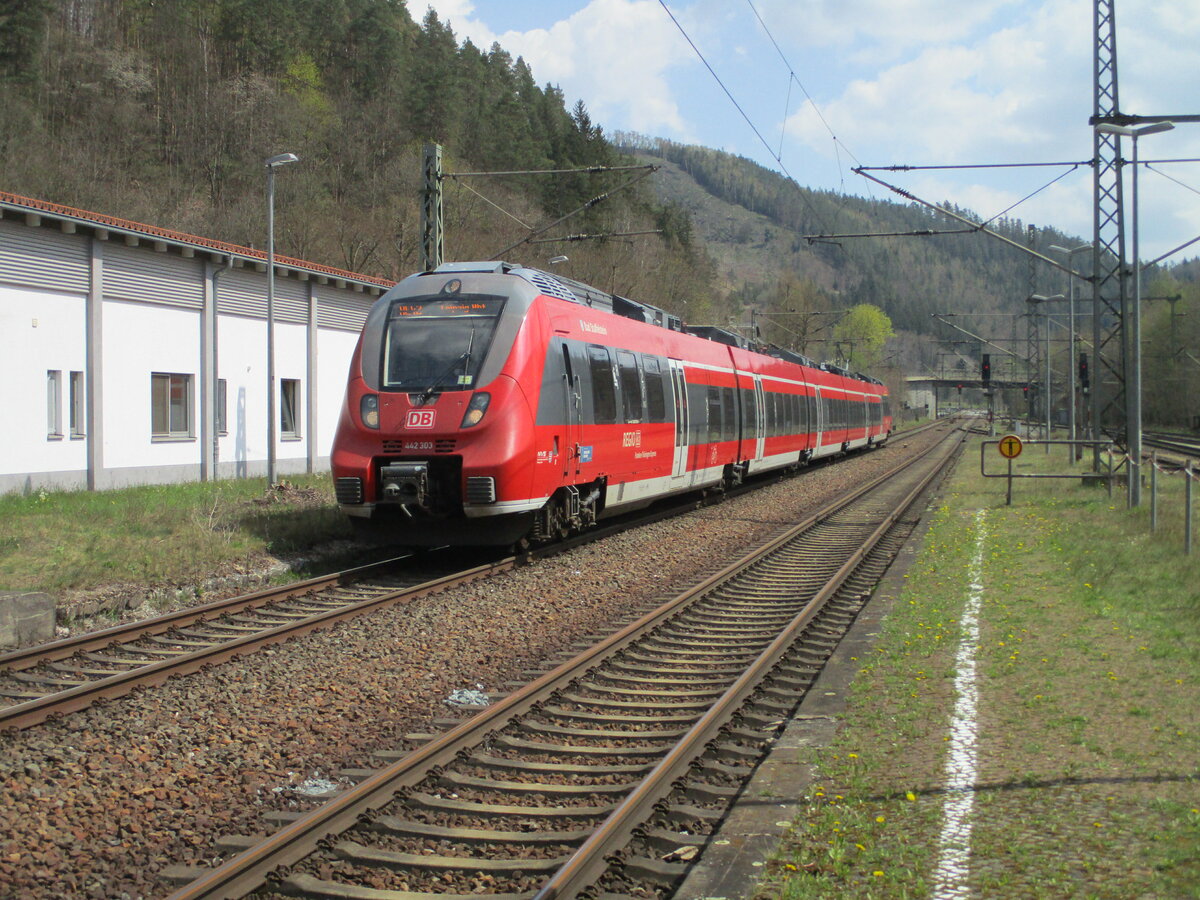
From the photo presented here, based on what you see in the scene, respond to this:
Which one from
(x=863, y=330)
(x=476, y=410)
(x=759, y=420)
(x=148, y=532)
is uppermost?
(x=863, y=330)

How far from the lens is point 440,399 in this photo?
1200cm

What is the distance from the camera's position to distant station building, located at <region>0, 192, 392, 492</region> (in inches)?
744

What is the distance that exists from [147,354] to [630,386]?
1156cm

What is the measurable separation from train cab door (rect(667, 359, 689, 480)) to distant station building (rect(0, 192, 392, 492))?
36.2 ft

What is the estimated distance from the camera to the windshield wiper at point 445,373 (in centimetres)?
1205

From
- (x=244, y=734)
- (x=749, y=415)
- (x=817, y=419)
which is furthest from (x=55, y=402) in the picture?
(x=817, y=419)

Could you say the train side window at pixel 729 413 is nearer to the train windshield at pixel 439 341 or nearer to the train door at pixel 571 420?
the train door at pixel 571 420

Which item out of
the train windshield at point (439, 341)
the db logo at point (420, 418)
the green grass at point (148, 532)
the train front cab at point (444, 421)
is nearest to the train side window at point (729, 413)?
the green grass at point (148, 532)

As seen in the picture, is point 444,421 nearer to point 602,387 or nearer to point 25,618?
point 602,387

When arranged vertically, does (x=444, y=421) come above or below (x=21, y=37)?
below

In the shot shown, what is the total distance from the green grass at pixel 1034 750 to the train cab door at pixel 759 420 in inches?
495

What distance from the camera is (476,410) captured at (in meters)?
11.8

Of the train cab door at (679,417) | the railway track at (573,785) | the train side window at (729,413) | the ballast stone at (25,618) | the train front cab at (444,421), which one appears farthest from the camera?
the train side window at (729,413)

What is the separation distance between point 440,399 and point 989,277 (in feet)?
586
